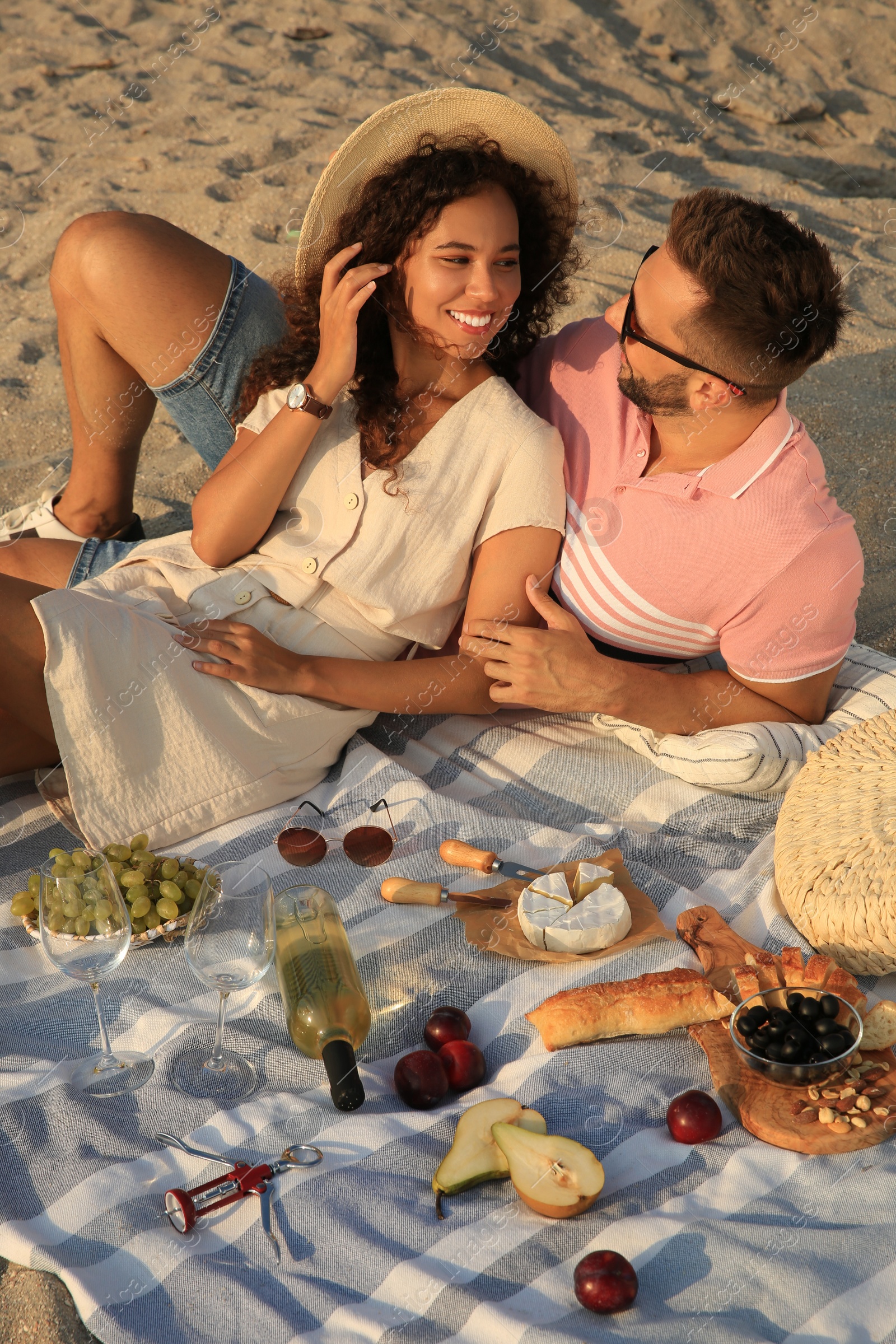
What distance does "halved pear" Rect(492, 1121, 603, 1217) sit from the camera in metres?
1.73

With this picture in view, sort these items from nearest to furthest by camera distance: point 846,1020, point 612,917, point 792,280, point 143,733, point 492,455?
point 846,1020, point 612,917, point 792,280, point 143,733, point 492,455

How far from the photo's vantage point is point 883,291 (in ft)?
18.5

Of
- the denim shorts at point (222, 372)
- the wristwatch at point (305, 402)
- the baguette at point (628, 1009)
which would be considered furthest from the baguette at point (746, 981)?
the denim shorts at point (222, 372)

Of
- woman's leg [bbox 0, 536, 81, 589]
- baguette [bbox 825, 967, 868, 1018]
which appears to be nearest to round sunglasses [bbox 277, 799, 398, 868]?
baguette [bbox 825, 967, 868, 1018]

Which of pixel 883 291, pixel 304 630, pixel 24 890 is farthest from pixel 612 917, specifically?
pixel 883 291

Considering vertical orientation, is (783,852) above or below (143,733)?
above

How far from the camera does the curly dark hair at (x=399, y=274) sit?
2645 mm

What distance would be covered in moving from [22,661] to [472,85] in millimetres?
5893

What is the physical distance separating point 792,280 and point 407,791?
59.7 inches

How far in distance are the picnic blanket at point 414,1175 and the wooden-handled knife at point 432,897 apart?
4 centimetres

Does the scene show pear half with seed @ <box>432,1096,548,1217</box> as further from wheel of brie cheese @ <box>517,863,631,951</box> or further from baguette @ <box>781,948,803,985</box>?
baguette @ <box>781,948,803,985</box>

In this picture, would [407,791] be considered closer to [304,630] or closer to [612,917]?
[304,630]

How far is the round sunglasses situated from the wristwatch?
3.39 feet

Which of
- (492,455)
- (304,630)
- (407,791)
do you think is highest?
(492,455)
